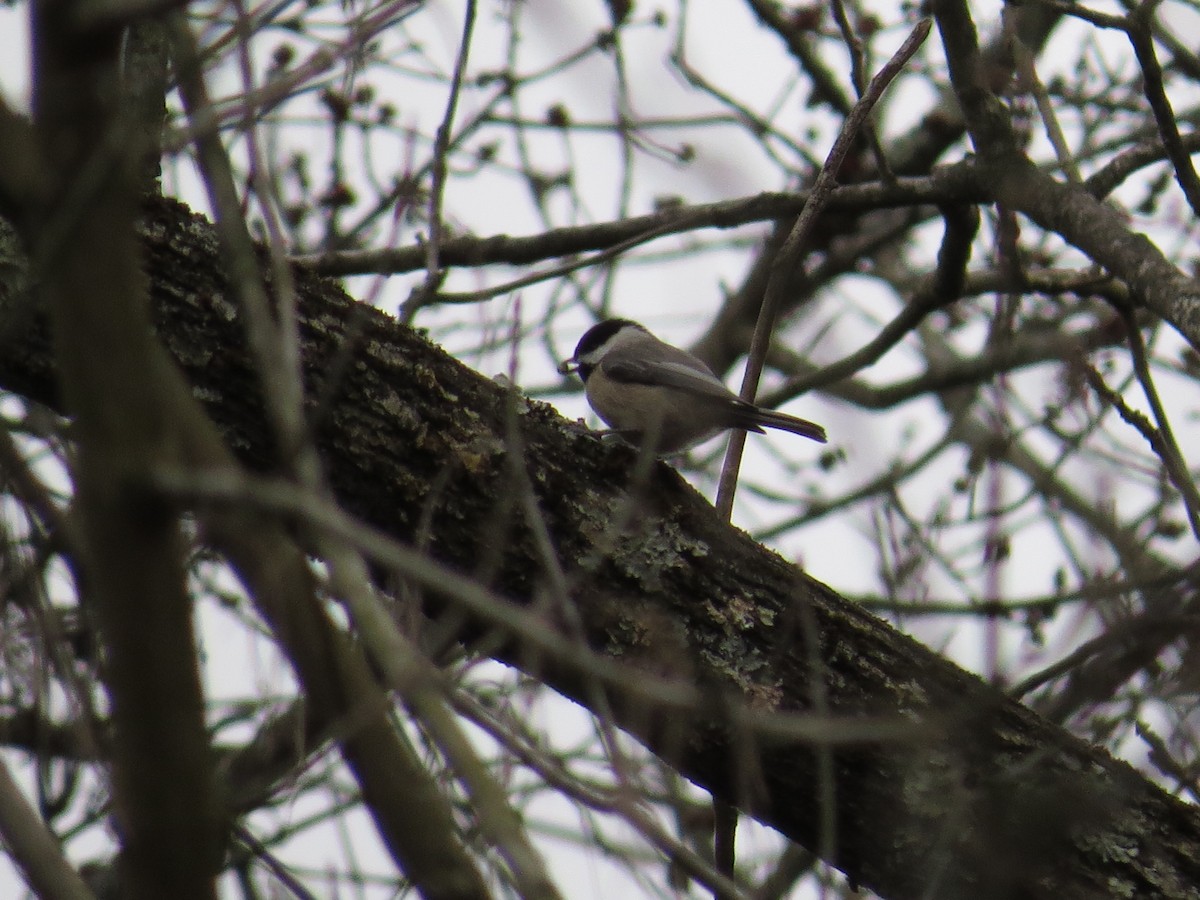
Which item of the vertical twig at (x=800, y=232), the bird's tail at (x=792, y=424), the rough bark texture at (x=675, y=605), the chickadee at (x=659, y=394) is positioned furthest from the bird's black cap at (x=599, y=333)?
the rough bark texture at (x=675, y=605)

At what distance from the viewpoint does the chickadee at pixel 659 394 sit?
432 cm

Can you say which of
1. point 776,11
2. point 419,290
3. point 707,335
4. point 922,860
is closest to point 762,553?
point 922,860

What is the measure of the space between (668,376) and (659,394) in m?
0.09

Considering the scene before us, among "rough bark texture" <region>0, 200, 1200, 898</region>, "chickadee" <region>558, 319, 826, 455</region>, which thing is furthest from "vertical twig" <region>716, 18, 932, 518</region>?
"chickadee" <region>558, 319, 826, 455</region>

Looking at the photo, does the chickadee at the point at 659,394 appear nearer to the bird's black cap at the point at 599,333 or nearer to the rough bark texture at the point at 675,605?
the bird's black cap at the point at 599,333

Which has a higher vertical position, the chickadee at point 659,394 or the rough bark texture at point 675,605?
the chickadee at point 659,394

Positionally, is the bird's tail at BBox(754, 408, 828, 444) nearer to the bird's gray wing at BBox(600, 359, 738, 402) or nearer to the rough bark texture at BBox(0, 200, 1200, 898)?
the bird's gray wing at BBox(600, 359, 738, 402)

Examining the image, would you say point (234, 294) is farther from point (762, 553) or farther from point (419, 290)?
point (762, 553)

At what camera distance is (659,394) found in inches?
181

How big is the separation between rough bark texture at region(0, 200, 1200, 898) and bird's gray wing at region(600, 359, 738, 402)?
1.83 metres

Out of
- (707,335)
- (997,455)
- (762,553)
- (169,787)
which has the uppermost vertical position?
(707,335)

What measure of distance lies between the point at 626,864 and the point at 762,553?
781 millimetres

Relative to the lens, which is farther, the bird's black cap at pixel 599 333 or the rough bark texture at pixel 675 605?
the bird's black cap at pixel 599 333

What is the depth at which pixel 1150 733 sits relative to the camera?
7.38 feet
